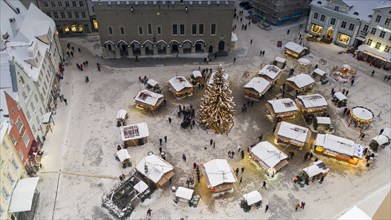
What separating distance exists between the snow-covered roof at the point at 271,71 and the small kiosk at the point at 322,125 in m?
9.92

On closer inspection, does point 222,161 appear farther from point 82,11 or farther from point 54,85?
point 82,11

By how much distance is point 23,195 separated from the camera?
36406mm

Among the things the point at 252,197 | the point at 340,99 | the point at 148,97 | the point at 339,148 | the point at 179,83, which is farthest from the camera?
the point at 179,83

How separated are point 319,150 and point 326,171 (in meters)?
4.07

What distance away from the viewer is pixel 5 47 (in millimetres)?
45219

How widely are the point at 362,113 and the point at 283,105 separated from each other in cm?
1055

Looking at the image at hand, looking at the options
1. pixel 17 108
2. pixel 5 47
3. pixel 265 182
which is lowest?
pixel 265 182

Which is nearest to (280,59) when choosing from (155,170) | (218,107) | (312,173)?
(218,107)

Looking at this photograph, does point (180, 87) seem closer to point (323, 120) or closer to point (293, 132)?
point (293, 132)

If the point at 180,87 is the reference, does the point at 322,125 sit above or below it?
below

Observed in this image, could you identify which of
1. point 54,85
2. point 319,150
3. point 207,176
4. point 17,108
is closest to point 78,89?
point 54,85

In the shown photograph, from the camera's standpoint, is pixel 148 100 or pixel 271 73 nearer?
pixel 148 100

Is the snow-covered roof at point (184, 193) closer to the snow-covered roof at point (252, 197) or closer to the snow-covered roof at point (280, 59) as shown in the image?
the snow-covered roof at point (252, 197)

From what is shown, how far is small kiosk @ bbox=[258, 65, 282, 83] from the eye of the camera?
53.9 metres
